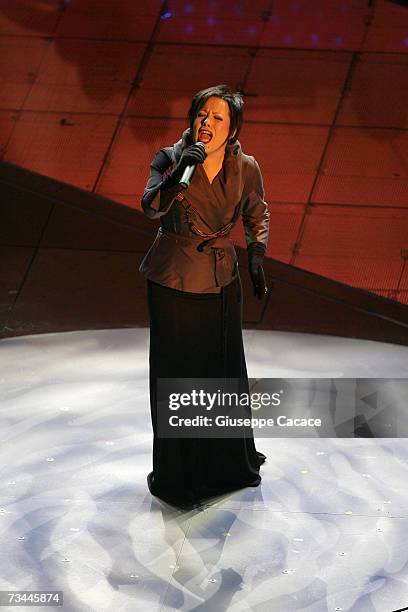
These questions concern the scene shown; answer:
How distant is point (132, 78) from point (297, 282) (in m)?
2.85

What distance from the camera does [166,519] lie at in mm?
4277

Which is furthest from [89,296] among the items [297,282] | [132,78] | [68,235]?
[132,78]

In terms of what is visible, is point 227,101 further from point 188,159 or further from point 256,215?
point 256,215

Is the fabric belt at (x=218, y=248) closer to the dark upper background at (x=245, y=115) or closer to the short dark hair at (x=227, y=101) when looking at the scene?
the short dark hair at (x=227, y=101)

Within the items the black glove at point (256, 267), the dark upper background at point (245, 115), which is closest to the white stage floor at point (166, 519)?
the black glove at point (256, 267)

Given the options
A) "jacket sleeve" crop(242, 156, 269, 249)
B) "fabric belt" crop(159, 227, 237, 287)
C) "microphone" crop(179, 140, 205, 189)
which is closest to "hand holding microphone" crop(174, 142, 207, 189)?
"microphone" crop(179, 140, 205, 189)

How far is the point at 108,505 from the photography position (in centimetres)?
439

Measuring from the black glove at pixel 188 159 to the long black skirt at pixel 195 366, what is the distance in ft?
1.72

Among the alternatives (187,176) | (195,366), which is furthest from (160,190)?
(195,366)

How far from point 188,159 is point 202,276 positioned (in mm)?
554

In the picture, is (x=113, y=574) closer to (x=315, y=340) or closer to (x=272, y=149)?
(x=315, y=340)

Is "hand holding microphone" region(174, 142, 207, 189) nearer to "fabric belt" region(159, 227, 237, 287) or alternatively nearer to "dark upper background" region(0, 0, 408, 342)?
"fabric belt" region(159, 227, 237, 287)

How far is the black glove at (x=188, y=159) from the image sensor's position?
158 inches

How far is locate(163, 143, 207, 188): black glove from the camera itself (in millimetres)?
4004
